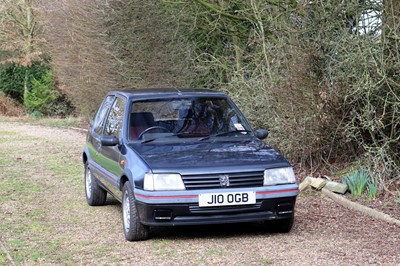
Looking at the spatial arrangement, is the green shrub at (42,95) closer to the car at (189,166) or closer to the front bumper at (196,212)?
the car at (189,166)

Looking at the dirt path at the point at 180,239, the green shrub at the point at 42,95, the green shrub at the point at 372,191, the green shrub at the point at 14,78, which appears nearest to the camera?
the dirt path at the point at 180,239

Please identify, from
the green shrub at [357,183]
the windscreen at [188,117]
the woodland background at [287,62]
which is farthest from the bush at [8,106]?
the windscreen at [188,117]

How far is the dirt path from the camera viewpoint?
23.7ft

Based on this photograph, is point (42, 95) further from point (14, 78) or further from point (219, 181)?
point (219, 181)

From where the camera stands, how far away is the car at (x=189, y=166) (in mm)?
7742

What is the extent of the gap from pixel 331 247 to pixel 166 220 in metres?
1.68

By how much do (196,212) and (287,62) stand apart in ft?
16.1

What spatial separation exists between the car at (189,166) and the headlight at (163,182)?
0.03ft

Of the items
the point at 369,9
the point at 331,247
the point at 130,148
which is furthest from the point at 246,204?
the point at 369,9

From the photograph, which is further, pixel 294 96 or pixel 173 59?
pixel 173 59

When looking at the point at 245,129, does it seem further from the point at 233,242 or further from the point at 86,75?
the point at 86,75

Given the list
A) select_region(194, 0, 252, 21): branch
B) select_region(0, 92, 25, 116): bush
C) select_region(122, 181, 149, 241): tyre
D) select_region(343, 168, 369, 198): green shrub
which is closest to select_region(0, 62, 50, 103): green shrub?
select_region(0, 92, 25, 116): bush

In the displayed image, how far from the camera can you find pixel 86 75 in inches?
995

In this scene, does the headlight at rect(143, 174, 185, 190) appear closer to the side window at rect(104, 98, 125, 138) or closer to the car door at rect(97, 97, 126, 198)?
the car door at rect(97, 97, 126, 198)
